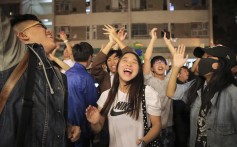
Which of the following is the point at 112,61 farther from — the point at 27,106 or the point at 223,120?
the point at 27,106

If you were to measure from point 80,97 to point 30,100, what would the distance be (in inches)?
67.6

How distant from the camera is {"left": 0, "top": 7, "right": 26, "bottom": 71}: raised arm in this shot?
131 centimetres

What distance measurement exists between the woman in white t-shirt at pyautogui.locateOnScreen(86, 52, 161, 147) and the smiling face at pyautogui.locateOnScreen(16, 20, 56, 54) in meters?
0.81

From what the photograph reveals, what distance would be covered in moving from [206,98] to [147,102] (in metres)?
0.59

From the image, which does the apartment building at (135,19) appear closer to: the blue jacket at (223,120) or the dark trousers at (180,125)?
the dark trousers at (180,125)

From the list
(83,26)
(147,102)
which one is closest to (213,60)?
(147,102)

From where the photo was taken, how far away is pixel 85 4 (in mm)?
21906

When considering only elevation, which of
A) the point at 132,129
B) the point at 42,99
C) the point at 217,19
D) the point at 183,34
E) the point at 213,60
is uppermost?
the point at 217,19

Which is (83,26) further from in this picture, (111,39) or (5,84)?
(5,84)

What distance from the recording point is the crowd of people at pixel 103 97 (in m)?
1.37

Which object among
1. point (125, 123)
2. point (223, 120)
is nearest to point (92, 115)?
point (125, 123)

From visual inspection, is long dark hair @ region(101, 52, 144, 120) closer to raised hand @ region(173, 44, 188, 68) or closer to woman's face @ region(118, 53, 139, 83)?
woman's face @ region(118, 53, 139, 83)

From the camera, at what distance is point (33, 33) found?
5.92 ft

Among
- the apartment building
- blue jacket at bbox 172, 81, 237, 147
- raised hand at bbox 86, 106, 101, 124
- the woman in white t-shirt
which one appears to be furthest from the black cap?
the apartment building
